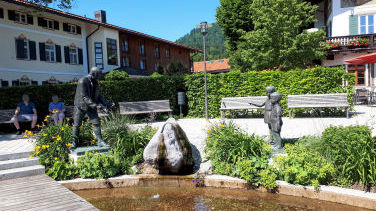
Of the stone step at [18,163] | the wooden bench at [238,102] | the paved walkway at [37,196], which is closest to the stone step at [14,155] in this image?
the stone step at [18,163]

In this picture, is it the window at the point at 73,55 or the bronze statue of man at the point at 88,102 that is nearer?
the bronze statue of man at the point at 88,102

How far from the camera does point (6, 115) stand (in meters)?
10.7

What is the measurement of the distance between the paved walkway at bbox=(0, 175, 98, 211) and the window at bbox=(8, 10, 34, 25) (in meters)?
18.0

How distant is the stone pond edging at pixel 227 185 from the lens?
13.1 ft

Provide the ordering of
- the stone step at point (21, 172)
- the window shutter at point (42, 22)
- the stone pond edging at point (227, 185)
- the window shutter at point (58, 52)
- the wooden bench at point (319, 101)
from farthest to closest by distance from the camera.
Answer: the window shutter at point (58, 52) → the window shutter at point (42, 22) → the wooden bench at point (319, 101) → the stone step at point (21, 172) → the stone pond edging at point (227, 185)

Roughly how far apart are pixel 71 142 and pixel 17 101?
687 centimetres

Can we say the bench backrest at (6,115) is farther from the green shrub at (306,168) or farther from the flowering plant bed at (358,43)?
the flowering plant bed at (358,43)

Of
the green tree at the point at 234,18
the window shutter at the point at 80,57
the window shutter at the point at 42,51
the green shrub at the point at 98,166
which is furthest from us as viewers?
the window shutter at the point at 80,57

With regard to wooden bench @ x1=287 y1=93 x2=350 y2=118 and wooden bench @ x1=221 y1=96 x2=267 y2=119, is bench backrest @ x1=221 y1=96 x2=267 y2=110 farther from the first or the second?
wooden bench @ x1=287 y1=93 x2=350 y2=118

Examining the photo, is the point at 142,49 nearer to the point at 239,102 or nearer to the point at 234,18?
the point at 234,18

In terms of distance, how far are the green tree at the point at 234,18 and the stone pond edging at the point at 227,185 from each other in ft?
65.1

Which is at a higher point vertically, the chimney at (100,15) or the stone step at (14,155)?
the chimney at (100,15)

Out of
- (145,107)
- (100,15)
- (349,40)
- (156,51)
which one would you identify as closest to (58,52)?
(100,15)

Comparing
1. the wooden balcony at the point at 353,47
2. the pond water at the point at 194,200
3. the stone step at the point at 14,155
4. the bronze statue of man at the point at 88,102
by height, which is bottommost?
the pond water at the point at 194,200
